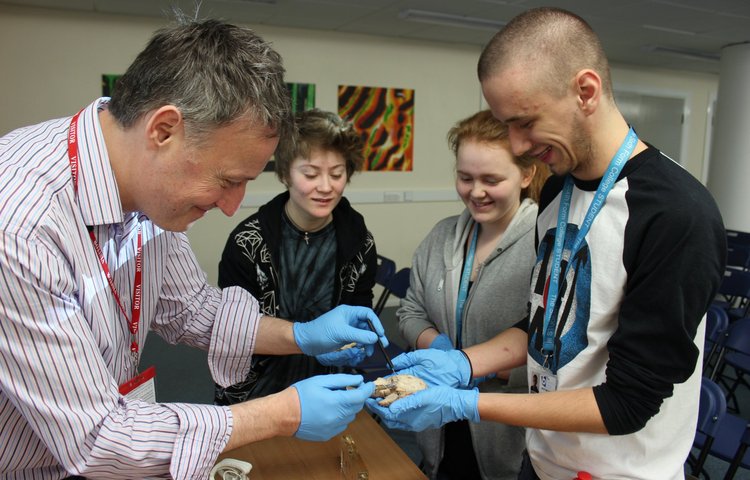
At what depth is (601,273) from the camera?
1.05m

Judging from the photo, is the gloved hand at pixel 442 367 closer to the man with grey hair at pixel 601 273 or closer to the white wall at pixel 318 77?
the man with grey hair at pixel 601 273

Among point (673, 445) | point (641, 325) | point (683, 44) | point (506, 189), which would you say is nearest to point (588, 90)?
point (641, 325)

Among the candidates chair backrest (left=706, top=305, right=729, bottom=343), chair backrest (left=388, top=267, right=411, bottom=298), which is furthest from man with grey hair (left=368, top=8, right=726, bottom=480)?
chair backrest (left=388, top=267, right=411, bottom=298)

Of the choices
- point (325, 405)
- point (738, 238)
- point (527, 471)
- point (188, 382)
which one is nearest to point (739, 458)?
point (527, 471)

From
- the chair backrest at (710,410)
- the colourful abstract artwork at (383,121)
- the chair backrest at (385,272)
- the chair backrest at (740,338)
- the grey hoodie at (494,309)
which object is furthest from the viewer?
the colourful abstract artwork at (383,121)

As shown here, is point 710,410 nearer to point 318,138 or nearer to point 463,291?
point 463,291

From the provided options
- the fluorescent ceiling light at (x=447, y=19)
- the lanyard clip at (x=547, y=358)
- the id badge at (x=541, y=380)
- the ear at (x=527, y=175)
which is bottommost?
the id badge at (x=541, y=380)

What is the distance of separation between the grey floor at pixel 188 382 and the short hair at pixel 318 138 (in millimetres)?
1950

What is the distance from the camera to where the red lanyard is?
0.96 m

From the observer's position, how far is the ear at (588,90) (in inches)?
41.2

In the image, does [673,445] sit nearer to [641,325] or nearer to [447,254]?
[641,325]

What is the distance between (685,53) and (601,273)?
22.6ft

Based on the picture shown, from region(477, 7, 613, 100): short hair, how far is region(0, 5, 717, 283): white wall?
4.40 meters

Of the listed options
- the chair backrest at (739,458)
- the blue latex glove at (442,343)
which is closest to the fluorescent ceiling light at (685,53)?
the chair backrest at (739,458)
